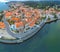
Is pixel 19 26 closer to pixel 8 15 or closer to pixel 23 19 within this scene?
pixel 23 19

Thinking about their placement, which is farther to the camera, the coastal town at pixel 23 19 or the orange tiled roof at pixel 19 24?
the orange tiled roof at pixel 19 24

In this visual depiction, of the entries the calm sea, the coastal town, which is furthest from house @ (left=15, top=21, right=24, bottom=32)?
the calm sea

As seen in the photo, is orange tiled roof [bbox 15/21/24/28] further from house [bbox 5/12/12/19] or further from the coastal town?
house [bbox 5/12/12/19]

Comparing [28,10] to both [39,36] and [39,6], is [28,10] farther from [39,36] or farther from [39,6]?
[39,36]

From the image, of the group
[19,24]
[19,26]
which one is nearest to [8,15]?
[19,24]

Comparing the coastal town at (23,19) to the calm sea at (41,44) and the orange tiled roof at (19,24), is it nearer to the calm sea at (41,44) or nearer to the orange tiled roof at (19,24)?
the orange tiled roof at (19,24)

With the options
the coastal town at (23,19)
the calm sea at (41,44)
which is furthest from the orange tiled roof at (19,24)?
the calm sea at (41,44)

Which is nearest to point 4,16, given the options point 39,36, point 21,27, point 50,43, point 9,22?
point 9,22
